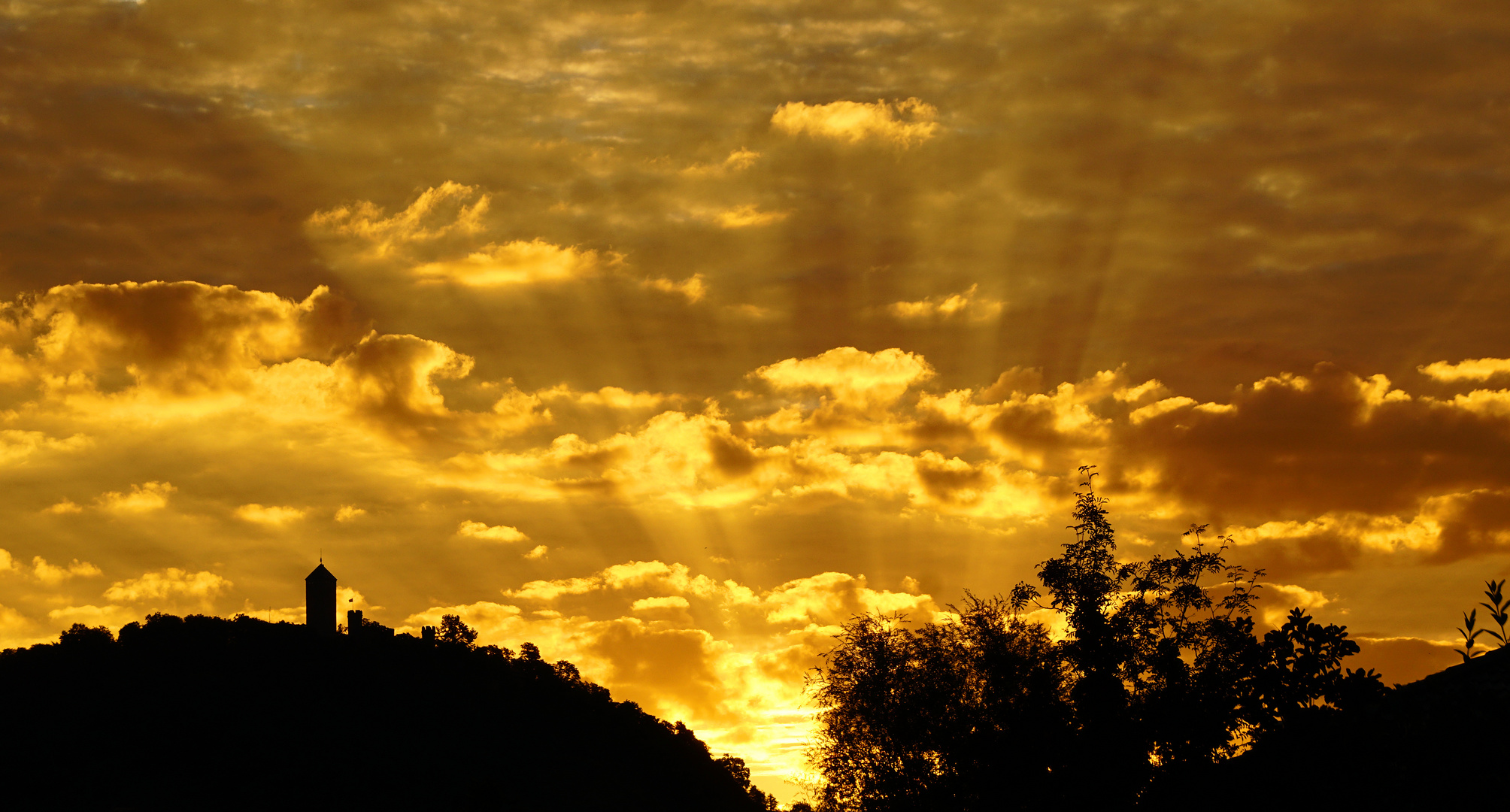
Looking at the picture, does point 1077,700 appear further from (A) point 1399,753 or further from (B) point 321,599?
(B) point 321,599

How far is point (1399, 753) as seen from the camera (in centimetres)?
1630

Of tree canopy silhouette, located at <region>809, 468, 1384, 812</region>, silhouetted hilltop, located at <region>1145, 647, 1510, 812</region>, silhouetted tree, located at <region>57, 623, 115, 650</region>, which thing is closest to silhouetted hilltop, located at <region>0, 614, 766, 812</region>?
silhouetted tree, located at <region>57, 623, 115, 650</region>

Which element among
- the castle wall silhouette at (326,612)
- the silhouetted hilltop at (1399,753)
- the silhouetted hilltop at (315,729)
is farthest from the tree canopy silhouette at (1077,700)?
the castle wall silhouette at (326,612)

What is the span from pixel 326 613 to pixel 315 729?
115 ft

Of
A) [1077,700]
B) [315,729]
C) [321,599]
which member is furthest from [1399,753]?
[321,599]

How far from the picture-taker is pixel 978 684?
45.3m

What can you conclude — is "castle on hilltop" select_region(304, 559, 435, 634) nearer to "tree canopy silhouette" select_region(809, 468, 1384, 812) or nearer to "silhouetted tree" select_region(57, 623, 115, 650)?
"silhouetted tree" select_region(57, 623, 115, 650)

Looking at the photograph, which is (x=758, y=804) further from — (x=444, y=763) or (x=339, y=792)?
(x=339, y=792)

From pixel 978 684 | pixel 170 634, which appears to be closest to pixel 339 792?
pixel 170 634

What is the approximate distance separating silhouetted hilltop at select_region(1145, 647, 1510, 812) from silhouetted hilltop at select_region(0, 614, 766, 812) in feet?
349

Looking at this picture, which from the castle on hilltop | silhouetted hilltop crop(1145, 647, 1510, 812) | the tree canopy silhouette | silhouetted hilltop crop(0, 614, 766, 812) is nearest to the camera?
silhouetted hilltop crop(1145, 647, 1510, 812)

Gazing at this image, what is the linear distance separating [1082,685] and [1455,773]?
77.6 ft

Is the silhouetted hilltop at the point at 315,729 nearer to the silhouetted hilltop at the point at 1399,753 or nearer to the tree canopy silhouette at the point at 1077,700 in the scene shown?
the tree canopy silhouette at the point at 1077,700

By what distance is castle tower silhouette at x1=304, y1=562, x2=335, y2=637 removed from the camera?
179375 mm
